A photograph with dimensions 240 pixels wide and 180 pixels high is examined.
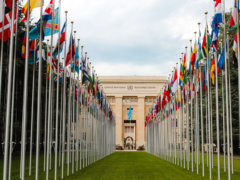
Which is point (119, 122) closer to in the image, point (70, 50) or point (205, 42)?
A: point (70, 50)

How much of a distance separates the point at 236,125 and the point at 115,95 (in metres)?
54.7

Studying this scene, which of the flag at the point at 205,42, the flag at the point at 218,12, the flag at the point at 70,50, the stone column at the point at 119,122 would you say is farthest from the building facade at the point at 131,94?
the flag at the point at 218,12

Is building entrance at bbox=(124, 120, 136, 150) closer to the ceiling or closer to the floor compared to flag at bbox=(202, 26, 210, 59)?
closer to the floor

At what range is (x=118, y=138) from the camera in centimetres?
9481

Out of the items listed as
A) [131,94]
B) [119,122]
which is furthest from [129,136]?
[131,94]

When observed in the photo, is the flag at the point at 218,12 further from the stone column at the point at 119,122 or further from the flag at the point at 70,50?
the stone column at the point at 119,122

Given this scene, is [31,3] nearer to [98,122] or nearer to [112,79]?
[98,122]

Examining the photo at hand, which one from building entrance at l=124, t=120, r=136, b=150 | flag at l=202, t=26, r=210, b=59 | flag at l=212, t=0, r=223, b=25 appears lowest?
building entrance at l=124, t=120, r=136, b=150

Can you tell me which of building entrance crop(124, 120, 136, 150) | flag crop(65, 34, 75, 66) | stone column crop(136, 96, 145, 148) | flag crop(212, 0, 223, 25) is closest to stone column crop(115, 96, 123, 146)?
building entrance crop(124, 120, 136, 150)

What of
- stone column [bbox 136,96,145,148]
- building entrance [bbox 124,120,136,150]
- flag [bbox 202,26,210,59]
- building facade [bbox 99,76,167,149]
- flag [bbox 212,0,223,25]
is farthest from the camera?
building facade [bbox 99,76,167,149]

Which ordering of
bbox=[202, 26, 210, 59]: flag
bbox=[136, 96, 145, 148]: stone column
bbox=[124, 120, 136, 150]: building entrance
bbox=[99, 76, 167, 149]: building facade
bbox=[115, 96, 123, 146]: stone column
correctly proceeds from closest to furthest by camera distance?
bbox=[202, 26, 210, 59]: flag → bbox=[136, 96, 145, 148]: stone column → bbox=[115, 96, 123, 146]: stone column → bbox=[124, 120, 136, 150]: building entrance → bbox=[99, 76, 167, 149]: building facade

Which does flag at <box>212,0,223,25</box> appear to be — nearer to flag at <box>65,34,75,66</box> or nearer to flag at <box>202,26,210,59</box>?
flag at <box>202,26,210,59</box>

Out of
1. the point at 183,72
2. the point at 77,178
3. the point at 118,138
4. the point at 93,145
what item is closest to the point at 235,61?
the point at 183,72

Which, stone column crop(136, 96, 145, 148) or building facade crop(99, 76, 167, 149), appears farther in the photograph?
building facade crop(99, 76, 167, 149)
